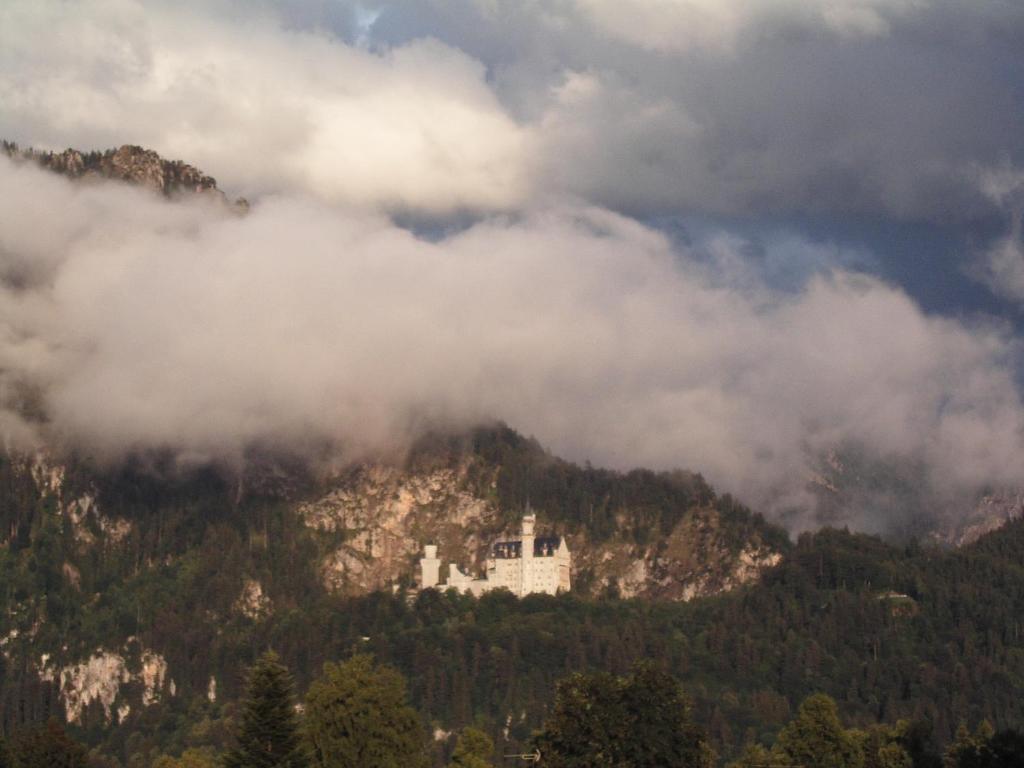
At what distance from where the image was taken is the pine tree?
153500mm

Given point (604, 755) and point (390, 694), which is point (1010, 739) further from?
point (390, 694)

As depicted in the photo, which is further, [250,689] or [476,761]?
[476,761]

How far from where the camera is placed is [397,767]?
526 feet

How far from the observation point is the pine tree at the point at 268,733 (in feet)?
504

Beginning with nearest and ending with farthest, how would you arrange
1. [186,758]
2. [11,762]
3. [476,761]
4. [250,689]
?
1. [250,689]
2. [11,762]
3. [476,761]
4. [186,758]

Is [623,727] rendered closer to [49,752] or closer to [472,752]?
[472,752]

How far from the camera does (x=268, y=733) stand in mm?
154125

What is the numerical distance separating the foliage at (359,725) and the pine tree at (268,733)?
5214 millimetres

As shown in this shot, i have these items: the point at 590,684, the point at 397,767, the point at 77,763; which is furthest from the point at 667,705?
the point at 77,763

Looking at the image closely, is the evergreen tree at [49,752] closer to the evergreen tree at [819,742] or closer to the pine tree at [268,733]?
the pine tree at [268,733]

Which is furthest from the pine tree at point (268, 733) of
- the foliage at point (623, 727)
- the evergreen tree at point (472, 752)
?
the evergreen tree at point (472, 752)

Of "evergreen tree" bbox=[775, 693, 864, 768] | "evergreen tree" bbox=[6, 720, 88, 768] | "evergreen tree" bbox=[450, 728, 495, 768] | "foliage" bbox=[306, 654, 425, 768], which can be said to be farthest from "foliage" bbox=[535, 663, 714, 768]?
"evergreen tree" bbox=[6, 720, 88, 768]

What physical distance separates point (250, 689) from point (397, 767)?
12281 millimetres

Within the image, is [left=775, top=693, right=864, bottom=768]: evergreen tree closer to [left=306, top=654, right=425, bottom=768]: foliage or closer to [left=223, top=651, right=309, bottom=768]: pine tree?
[left=306, top=654, right=425, bottom=768]: foliage
